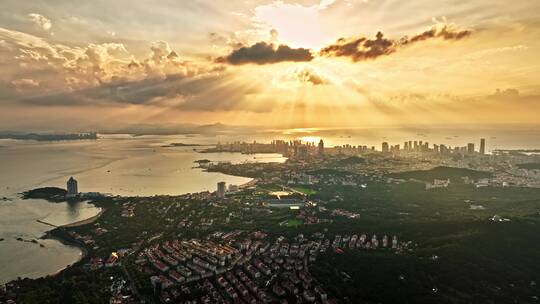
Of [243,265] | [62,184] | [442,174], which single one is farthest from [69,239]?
[442,174]

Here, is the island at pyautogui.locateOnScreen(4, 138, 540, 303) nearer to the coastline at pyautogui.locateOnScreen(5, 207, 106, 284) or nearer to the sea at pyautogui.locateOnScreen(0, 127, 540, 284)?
the coastline at pyautogui.locateOnScreen(5, 207, 106, 284)

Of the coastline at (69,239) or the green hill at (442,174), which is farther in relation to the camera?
the green hill at (442,174)

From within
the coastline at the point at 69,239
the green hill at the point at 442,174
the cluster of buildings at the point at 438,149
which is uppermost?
the cluster of buildings at the point at 438,149

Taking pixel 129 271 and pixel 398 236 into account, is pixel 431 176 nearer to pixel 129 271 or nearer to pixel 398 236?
pixel 398 236

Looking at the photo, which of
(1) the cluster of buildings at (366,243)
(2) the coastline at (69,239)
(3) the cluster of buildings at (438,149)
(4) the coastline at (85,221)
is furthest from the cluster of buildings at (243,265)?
(3) the cluster of buildings at (438,149)

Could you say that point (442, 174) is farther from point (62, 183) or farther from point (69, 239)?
point (62, 183)

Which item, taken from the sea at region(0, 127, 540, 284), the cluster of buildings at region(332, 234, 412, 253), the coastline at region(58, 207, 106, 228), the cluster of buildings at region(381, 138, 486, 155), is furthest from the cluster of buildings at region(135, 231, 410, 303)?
the cluster of buildings at region(381, 138, 486, 155)

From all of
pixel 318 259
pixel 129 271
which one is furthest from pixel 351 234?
pixel 129 271

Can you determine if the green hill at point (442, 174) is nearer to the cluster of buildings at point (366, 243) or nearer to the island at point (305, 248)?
the island at point (305, 248)

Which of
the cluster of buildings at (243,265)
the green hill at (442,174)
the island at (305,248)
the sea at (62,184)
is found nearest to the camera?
the cluster of buildings at (243,265)

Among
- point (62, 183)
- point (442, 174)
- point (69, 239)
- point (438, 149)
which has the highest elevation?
point (438, 149)

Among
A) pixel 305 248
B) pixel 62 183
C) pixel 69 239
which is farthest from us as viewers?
pixel 62 183
